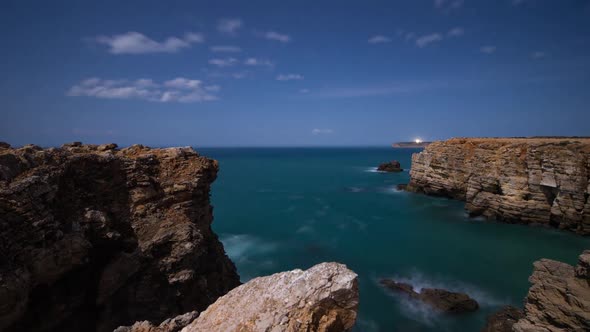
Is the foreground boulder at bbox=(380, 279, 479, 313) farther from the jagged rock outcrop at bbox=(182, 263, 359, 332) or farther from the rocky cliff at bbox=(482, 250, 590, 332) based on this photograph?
the jagged rock outcrop at bbox=(182, 263, 359, 332)

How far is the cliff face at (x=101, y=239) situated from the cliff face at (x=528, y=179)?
125ft

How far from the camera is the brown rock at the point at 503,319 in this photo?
1696cm

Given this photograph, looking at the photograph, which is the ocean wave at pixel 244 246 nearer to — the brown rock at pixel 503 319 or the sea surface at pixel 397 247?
the sea surface at pixel 397 247

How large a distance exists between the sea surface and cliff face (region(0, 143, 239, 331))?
1312cm

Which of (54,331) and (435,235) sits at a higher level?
(54,331)

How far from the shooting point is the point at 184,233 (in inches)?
460

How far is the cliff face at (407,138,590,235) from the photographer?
3225 cm

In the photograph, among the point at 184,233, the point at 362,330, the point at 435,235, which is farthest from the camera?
the point at 435,235

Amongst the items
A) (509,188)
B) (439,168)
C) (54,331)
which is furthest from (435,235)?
(54,331)

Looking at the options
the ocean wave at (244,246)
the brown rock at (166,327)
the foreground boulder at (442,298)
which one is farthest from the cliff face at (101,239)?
the ocean wave at (244,246)

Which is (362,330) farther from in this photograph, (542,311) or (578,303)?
(578,303)

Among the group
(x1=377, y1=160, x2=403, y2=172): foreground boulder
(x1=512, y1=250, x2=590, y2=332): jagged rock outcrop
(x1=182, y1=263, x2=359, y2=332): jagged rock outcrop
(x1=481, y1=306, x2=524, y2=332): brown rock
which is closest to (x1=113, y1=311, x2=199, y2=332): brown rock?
(x1=182, y1=263, x2=359, y2=332): jagged rock outcrop

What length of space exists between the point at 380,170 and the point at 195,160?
96.7 m

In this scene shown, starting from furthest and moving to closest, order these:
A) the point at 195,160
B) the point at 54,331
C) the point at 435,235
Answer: the point at 435,235 < the point at 195,160 < the point at 54,331
